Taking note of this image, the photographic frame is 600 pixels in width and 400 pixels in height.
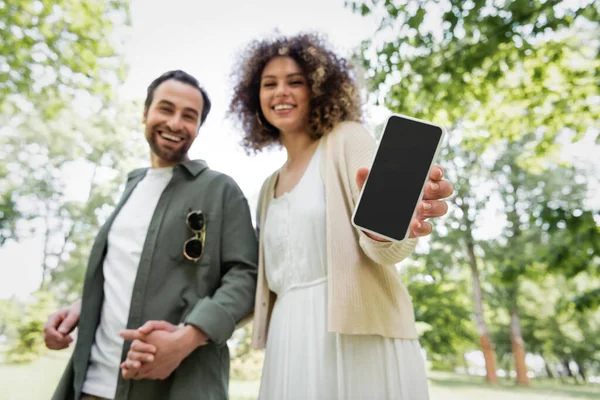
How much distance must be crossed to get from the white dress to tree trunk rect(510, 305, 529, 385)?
18103mm

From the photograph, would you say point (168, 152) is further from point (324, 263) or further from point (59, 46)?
point (59, 46)

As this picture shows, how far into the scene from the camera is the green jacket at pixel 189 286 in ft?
4.24

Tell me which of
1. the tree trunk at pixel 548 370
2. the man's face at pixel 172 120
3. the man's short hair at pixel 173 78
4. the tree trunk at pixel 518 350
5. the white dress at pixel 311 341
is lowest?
the tree trunk at pixel 548 370

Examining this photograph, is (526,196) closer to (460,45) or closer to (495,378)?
(495,378)

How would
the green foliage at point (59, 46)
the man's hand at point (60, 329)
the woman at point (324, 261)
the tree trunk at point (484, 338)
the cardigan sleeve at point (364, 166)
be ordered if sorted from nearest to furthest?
the cardigan sleeve at point (364, 166)
the woman at point (324, 261)
the man's hand at point (60, 329)
the green foliage at point (59, 46)
the tree trunk at point (484, 338)

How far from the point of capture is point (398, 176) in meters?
0.97

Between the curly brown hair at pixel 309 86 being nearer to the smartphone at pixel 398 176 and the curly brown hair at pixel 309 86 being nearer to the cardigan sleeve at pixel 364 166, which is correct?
the cardigan sleeve at pixel 364 166

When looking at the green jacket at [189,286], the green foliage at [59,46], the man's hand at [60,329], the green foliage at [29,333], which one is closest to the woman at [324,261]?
the green jacket at [189,286]

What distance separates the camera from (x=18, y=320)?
8719 mm

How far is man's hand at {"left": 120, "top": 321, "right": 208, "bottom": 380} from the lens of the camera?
112cm

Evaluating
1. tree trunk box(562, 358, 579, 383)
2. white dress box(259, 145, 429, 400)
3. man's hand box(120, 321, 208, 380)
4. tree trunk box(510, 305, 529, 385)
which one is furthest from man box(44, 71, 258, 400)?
tree trunk box(562, 358, 579, 383)

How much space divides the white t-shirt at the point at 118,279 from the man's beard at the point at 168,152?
7 cm

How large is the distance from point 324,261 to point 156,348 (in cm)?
54

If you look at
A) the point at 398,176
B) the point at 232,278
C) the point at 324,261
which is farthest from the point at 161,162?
the point at 398,176
